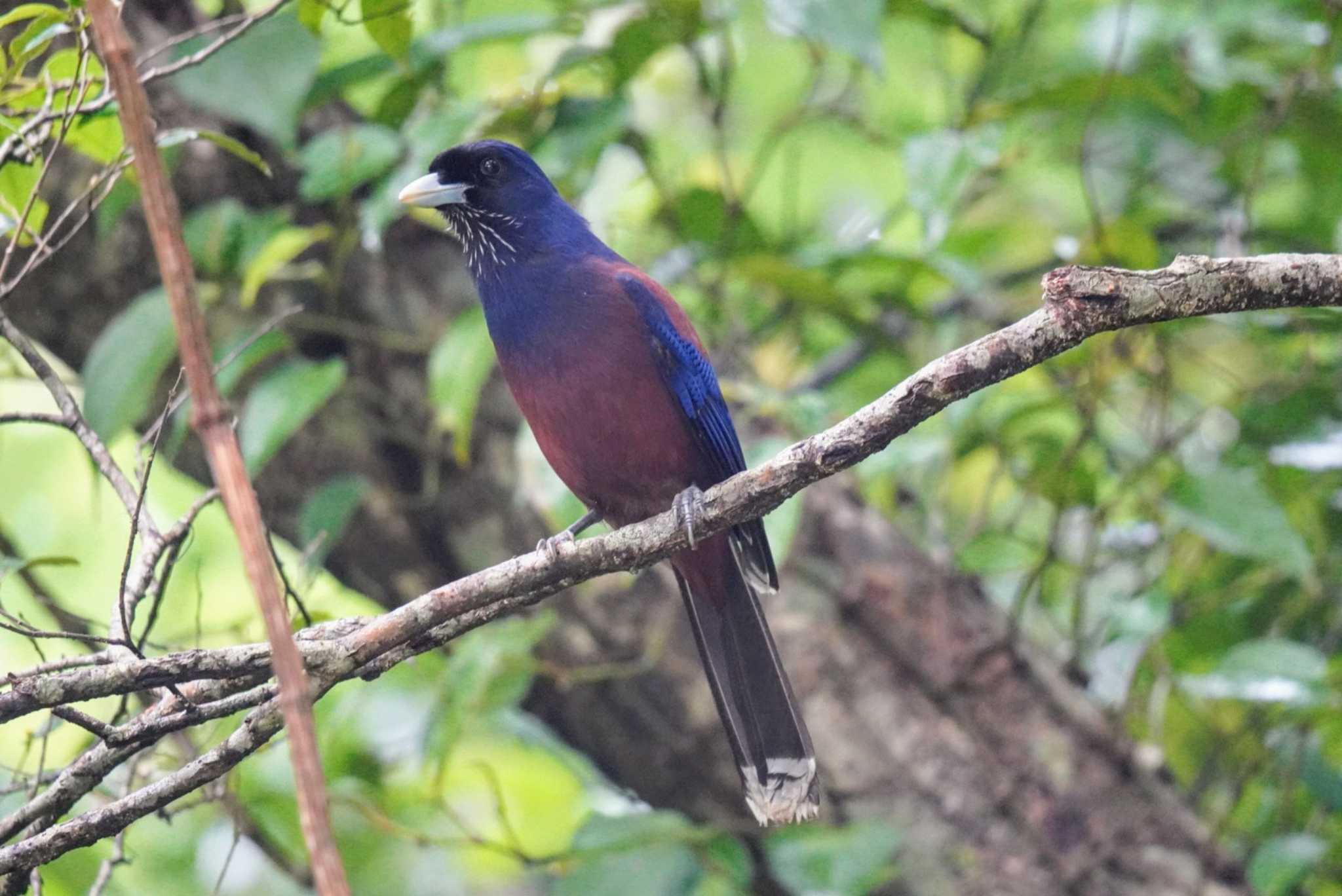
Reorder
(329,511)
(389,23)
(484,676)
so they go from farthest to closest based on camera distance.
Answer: (329,511) → (484,676) → (389,23)

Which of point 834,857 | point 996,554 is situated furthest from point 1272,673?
point 834,857

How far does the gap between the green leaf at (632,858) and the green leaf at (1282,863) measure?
1642 millimetres

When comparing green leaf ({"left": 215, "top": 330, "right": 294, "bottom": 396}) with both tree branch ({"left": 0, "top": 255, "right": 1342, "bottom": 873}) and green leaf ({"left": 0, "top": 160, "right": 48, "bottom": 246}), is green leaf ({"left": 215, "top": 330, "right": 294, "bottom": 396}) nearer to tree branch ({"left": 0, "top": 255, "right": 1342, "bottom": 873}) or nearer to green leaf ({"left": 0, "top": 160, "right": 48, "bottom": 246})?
green leaf ({"left": 0, "top": 160, "right": 48, "bottom": 246})

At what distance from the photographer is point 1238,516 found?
13.2 feet

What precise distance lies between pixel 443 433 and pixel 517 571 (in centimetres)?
211

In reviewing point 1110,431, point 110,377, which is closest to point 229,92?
point 110,377

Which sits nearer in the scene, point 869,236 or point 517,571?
point 517,571

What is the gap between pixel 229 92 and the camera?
3.65m

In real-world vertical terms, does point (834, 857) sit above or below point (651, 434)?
below

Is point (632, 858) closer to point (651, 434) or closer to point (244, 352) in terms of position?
point (651, 434)

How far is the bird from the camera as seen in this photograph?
12.3ft

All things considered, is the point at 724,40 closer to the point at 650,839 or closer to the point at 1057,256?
A: the point at 1057,256

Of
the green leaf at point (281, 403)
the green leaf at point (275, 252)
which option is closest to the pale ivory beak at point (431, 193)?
the green leaf at point (275, 252)

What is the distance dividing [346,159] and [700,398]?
1311 millimetres
